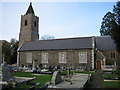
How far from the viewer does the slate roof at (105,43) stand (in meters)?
32.1

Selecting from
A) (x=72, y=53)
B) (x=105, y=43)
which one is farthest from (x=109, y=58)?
(x=72, y=53)

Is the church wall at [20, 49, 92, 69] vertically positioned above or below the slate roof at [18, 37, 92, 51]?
below

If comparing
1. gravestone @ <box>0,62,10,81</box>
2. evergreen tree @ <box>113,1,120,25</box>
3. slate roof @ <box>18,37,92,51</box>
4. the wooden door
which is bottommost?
the wooden door

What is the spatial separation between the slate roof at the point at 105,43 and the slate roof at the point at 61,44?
7.24 ft

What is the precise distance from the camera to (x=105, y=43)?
33406 mm

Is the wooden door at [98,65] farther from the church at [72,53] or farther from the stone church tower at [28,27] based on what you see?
the stone church tower at [28,27]

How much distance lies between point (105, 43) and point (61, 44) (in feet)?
32.8

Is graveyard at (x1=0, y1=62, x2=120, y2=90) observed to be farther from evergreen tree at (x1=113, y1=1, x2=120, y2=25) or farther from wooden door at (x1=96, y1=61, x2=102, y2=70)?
wooden door at (x1=96, y1=61, x2=102, y2=70)

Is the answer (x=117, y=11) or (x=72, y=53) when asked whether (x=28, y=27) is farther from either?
(x=117, y=11)

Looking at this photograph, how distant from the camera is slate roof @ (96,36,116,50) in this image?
32.1 meters

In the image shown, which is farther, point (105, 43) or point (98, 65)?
point (105, 43)

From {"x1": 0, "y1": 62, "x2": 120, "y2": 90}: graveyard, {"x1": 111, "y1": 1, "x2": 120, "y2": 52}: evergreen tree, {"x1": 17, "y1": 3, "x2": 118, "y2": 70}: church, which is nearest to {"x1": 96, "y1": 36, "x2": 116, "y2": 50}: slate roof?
{"x1": 17, "y1": 3, "x2": 118, "y2": 70}: church

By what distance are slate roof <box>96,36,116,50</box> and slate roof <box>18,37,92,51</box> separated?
7.24ft

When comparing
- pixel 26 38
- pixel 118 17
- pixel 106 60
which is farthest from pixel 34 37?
pixel 118 17
